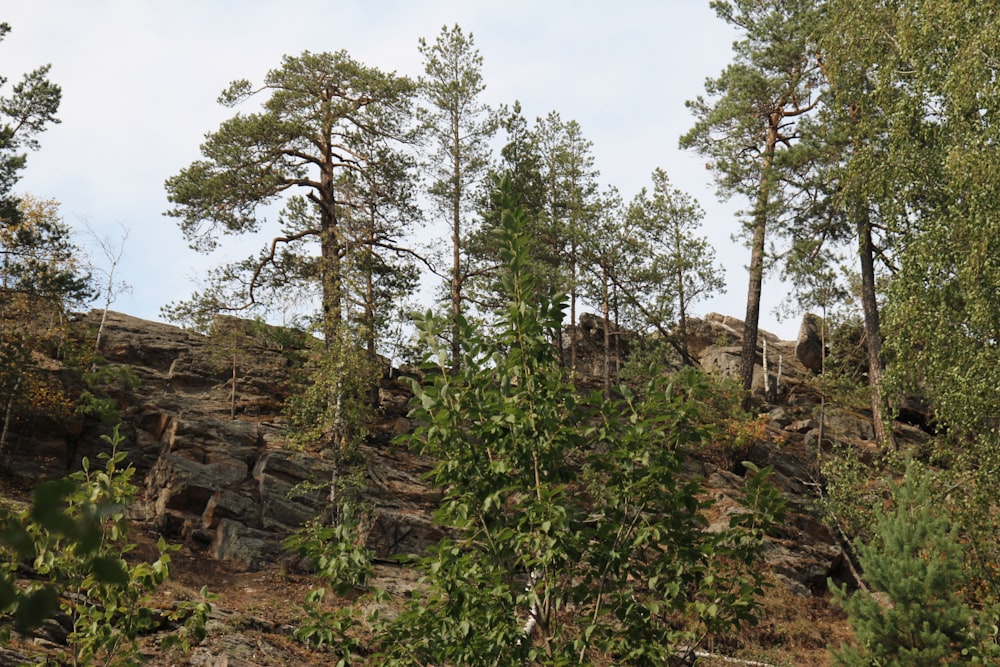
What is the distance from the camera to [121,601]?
5660mm

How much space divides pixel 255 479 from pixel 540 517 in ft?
50.3

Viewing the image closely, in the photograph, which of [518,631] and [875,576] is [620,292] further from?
[518,631]

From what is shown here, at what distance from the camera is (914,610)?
1009 centimetres

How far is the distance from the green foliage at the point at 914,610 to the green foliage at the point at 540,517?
5.41 m

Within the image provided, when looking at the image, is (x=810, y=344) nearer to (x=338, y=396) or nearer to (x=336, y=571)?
(x=338, y=396)

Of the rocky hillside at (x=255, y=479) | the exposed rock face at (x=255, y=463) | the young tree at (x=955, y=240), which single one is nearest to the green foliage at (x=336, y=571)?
the rocky hillside at (x=255, y=479)

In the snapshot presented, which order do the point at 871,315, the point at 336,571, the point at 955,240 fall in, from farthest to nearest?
the point at 871,315 → the point at 955,240 → the point at 336,571

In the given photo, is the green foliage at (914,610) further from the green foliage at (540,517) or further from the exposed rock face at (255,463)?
the exposed rock face at (255,463)

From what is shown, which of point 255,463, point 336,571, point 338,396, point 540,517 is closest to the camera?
point 540,517

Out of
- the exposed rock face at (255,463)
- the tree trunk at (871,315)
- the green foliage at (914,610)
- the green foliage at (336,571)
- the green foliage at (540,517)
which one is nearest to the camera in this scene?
the green foliage at (540,517)

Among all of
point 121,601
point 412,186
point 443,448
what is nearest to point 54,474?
point 412,186

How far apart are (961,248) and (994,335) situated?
170 centimetres

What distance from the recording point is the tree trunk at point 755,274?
26656 millimetres

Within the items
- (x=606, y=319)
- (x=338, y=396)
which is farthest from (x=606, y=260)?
(x=338, y=396)
